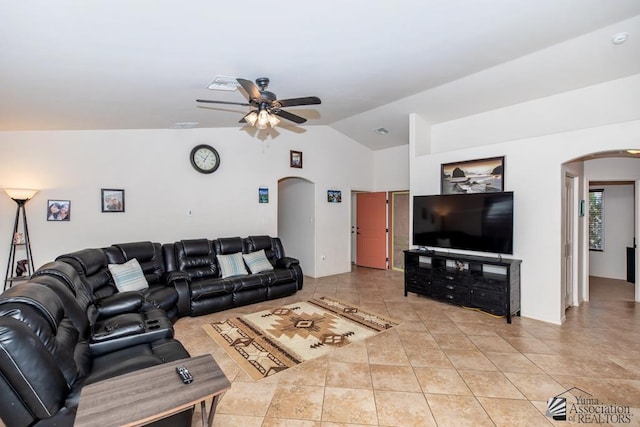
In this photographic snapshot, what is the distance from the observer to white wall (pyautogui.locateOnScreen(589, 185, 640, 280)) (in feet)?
19.9

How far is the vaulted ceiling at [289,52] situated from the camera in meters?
2.17

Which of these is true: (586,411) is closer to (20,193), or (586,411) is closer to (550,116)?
(550,116)

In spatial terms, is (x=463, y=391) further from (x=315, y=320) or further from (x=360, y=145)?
(x=360, y=145)

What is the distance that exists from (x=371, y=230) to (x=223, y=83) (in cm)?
520

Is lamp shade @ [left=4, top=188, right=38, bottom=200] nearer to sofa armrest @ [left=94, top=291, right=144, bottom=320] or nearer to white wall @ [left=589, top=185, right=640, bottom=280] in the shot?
sofa armrest @ [left=94, top=291, right=144, bottom=320]

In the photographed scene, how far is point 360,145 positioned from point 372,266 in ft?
9.88

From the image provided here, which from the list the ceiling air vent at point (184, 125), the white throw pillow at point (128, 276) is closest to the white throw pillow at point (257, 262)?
the white throw pillow at point (128, 276)

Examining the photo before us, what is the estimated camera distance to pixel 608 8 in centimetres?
259

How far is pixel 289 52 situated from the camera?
114 inches

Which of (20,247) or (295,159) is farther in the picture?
(295,159)

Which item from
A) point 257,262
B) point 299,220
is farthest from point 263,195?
point 257,262

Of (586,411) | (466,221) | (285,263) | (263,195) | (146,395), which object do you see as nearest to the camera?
(146,395)

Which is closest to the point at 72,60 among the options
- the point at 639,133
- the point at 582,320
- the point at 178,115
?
the point at 178,115

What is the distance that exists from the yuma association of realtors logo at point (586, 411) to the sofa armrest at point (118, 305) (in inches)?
148
